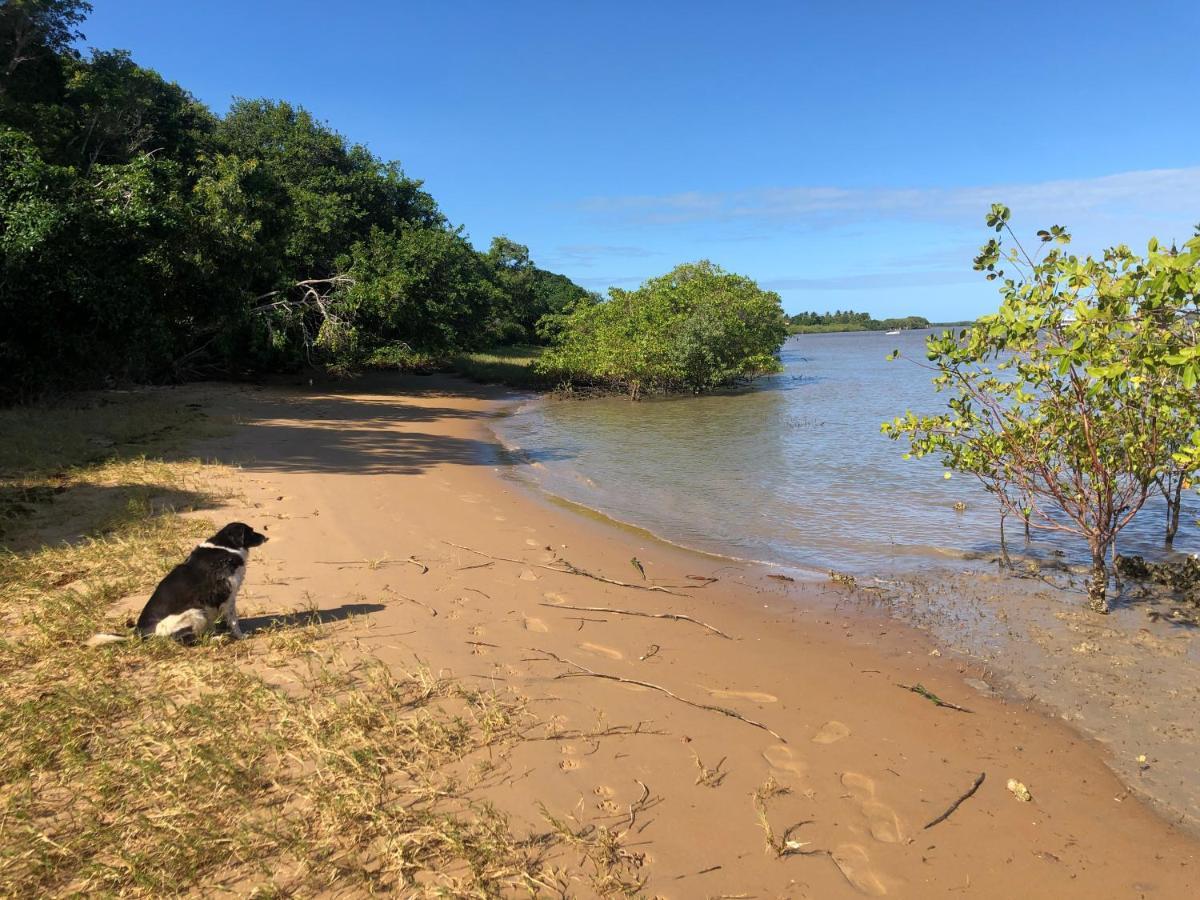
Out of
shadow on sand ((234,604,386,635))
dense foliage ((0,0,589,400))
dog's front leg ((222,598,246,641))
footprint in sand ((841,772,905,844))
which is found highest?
dense foliage ((0,0,589,400))

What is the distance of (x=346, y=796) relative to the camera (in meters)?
2.77

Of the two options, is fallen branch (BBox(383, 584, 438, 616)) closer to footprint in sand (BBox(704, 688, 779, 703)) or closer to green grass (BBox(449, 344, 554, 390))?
footprint in sand (BBox(704, 688, 779, 703))

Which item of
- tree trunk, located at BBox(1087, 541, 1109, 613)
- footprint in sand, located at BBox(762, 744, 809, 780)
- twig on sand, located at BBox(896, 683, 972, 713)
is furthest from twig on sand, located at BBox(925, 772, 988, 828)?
tree trunk, located at BBox(1087, 541, 1109, 613)

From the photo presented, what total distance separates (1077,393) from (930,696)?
2.93m

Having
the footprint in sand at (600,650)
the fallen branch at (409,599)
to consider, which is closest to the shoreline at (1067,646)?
the footprint in sand at (600,650)

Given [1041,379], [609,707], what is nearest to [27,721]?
[609,707]

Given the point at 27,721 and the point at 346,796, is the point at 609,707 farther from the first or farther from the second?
the point at 27,721

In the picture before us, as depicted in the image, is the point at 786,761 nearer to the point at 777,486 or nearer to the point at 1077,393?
the point at 1077,393

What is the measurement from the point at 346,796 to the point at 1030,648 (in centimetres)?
481

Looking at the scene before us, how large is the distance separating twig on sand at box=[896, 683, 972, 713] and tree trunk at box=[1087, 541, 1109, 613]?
245 centimetres

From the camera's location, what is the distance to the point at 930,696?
4301 millimetres

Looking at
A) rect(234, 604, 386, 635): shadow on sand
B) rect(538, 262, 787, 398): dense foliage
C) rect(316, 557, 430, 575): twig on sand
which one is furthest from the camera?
rect(538, 262, 787, 398): dense foliage

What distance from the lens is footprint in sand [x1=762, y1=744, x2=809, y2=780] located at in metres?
3.35

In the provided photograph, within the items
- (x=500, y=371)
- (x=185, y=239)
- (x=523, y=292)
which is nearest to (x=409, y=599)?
(x=185, y=239)
